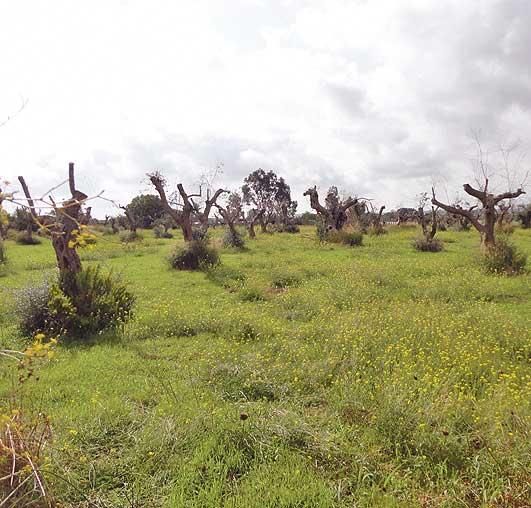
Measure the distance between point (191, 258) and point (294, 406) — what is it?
1179 cm

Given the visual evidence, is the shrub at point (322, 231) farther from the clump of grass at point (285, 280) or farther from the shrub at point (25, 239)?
the shrub at point (25, 239)

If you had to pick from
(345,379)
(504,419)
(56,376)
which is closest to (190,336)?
(56,376)

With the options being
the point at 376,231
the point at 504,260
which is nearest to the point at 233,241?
the point at 376,231

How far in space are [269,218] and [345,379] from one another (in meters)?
42.6

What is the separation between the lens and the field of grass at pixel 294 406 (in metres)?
3.38

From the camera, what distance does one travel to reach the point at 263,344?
6.77m

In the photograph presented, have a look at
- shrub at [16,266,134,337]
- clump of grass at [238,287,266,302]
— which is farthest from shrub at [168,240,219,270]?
shrub at [16,266,134,337]

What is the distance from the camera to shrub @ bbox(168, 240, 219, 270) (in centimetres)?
1586

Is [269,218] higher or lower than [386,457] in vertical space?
higher

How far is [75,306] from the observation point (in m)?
8.09

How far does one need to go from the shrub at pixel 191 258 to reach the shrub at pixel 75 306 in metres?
6.96

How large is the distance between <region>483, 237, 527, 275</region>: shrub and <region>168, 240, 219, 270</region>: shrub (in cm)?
927

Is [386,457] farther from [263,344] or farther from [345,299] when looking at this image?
[345,299]

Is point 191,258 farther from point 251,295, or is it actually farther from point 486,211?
point 486,211
